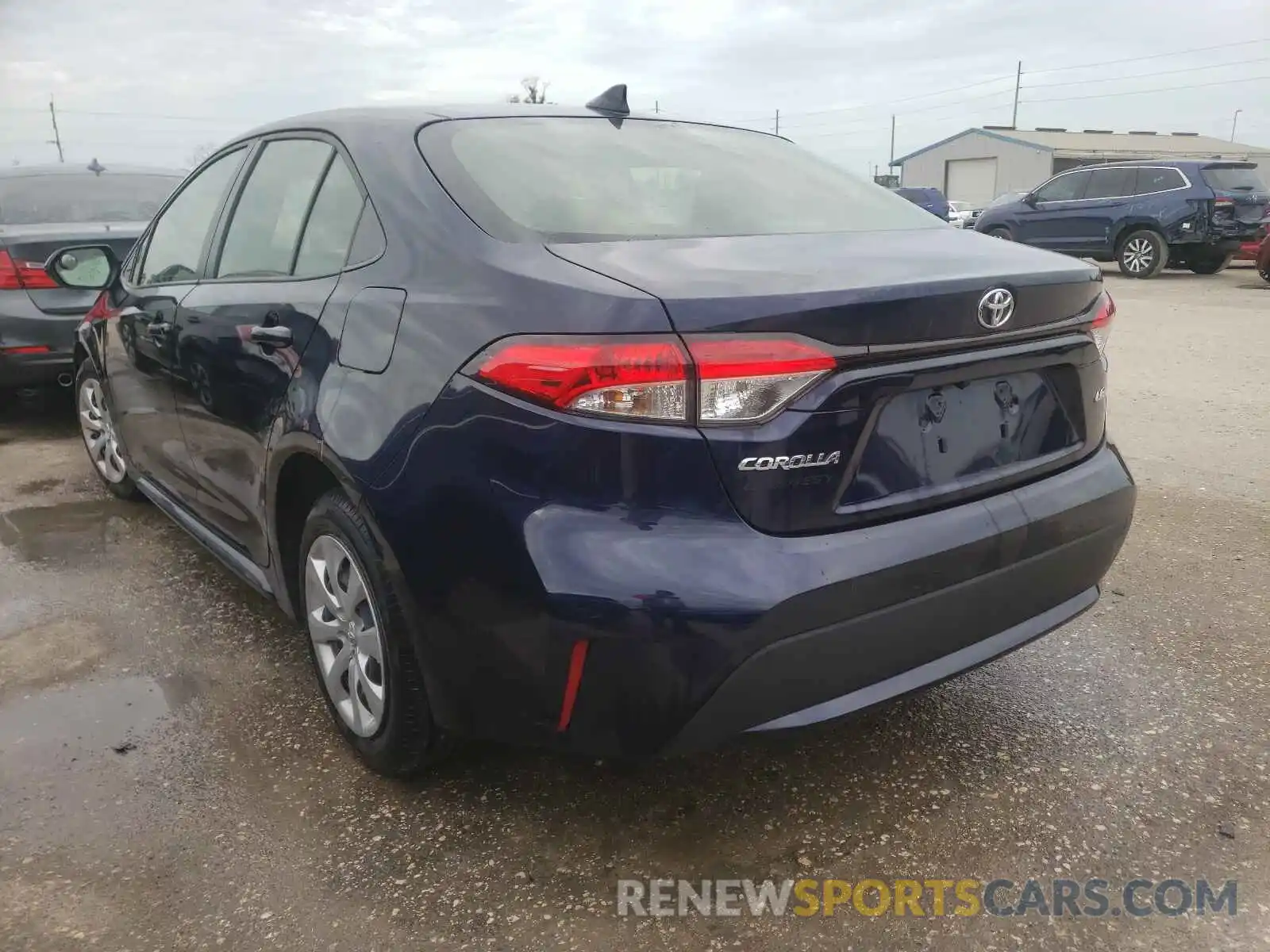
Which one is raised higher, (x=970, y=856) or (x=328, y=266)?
(x=328, y=266)

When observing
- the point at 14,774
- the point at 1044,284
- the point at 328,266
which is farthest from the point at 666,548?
the point at 14,774

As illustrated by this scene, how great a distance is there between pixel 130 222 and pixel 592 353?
5359 millimetres

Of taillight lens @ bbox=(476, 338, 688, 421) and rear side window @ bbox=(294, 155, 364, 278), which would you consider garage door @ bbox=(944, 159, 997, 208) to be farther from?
taillight lens @ bbox=(476, 338, 688, 421)

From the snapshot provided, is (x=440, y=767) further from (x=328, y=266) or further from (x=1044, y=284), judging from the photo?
(x=1044, y=284)

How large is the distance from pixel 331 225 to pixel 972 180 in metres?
56.1

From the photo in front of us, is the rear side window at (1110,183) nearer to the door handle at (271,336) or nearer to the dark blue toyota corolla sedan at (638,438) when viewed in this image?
the dark blue toyota corolla sedan at (638,438)

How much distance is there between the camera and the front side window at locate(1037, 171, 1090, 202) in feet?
50.5

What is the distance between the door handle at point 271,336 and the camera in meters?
2.44

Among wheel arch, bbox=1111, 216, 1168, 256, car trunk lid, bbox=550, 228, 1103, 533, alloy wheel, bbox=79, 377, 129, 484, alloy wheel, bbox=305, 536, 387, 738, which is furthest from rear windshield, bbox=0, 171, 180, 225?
wheel arch, bbox=1111, 216, 1168, 256

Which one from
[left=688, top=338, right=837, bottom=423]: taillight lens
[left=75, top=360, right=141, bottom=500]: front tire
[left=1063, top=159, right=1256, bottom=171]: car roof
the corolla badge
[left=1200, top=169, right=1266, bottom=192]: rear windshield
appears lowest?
[left=75, top=360, right=141, bottom=500]: front tire

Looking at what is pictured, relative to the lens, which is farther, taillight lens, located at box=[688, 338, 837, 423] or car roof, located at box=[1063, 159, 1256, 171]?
car roof, located at box=[1063, 159, 1256, 171]

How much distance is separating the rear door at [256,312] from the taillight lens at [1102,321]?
5.76 ft

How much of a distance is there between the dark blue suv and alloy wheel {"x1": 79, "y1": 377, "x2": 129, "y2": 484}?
43.0ft

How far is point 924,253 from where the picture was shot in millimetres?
2111
